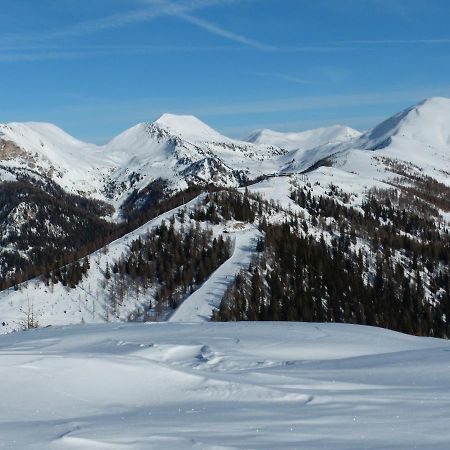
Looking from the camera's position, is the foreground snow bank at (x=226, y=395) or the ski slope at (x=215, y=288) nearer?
the foreground snow bank at (x=226, y=395)

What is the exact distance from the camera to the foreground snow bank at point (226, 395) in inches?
402

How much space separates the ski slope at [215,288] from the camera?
88.4 m

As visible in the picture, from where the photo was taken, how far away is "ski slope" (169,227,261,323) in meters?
88.4

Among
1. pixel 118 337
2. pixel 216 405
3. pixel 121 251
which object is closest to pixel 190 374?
pixel 216 405

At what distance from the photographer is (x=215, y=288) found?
3846 inches

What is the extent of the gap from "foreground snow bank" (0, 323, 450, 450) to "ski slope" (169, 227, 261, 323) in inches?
2506

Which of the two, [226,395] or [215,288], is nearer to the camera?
[226,395]

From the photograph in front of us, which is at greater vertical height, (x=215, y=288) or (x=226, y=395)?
(x=226, y=395)

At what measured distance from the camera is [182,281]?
10244 cm

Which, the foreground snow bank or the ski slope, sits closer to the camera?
the foreground snow bank

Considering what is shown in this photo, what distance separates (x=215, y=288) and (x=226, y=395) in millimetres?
83602

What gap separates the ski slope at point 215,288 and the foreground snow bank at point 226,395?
6365cm

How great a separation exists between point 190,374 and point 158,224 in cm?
10890

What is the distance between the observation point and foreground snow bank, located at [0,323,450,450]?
10.2 metres
